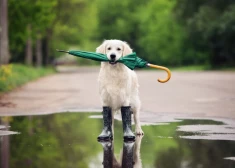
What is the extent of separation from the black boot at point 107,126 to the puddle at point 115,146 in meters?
0.13

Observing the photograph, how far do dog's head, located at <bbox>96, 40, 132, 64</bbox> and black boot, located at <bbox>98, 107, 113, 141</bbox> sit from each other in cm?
86

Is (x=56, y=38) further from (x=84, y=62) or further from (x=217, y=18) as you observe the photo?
(x=84, y=62)

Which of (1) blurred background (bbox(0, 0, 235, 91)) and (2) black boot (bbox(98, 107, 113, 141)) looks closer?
(2) black boot (bbox(98, 107, 113, 141))

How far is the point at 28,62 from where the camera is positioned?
50469 mm

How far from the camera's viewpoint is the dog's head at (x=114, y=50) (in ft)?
33.8

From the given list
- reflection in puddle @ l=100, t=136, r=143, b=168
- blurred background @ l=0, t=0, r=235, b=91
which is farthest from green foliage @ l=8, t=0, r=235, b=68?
reflection in puddle @ l=100, t=136, r=143, b=168

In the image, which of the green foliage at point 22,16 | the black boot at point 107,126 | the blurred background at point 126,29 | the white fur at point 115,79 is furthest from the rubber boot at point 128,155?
the green foliage at point 22,16

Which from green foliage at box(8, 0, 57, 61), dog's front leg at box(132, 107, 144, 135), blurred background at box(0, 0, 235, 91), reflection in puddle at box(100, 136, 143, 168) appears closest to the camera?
Result: reflection in puddle at box(100, 136, 143, 168)

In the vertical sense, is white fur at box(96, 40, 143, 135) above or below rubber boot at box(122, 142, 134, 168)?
above

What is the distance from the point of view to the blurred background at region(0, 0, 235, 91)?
3756cm

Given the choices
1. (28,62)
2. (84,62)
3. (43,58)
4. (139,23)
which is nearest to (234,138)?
(28,62)

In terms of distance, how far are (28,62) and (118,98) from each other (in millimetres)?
40547

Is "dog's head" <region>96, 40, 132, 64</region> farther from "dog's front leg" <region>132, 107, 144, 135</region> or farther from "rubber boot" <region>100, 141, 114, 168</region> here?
"rubber boot" <region>100, 141, 114, 168</region>

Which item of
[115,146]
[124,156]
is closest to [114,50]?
[115,146]
